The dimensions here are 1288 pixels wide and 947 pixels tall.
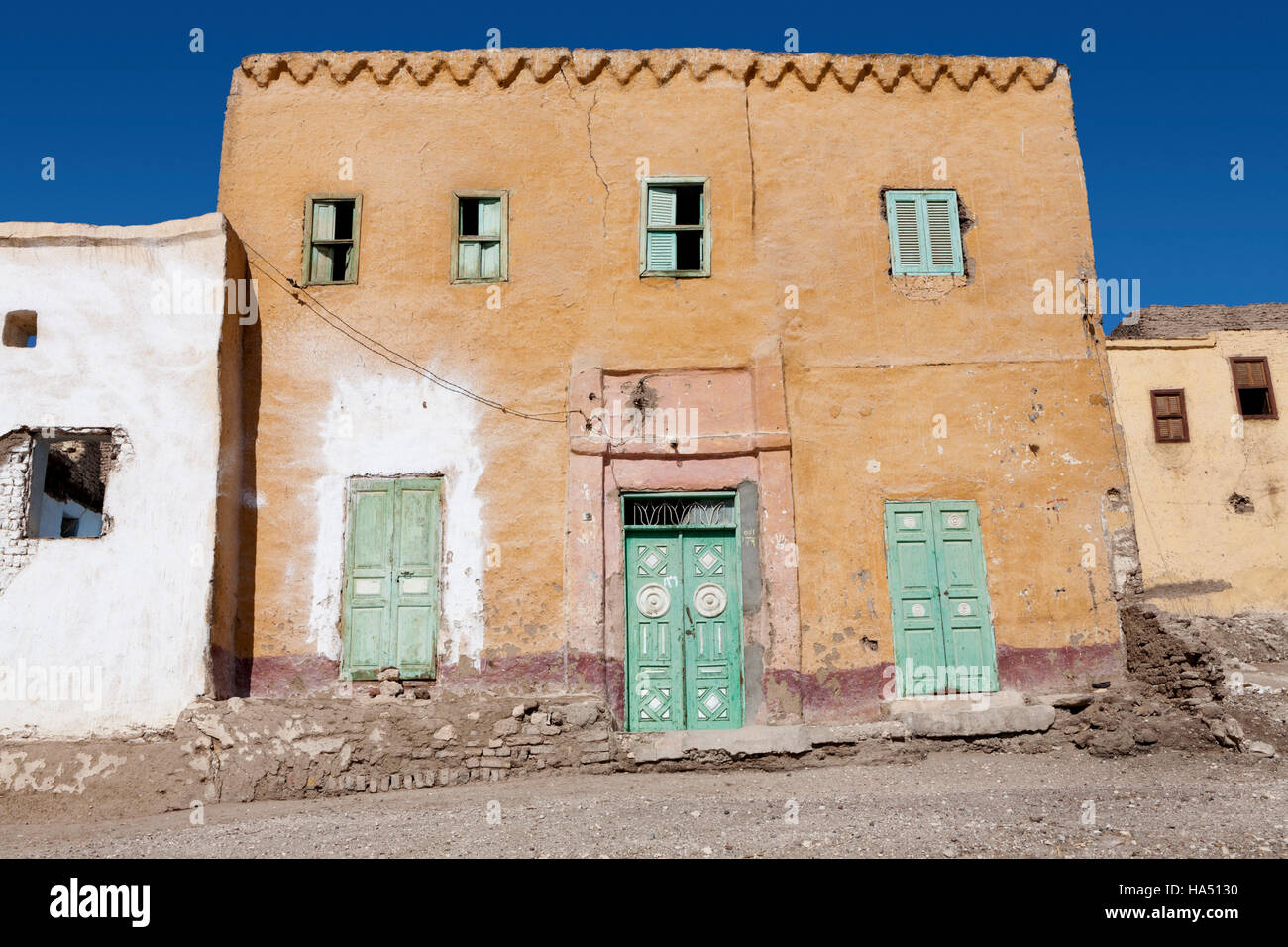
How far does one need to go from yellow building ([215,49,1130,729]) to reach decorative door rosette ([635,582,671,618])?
3 cm

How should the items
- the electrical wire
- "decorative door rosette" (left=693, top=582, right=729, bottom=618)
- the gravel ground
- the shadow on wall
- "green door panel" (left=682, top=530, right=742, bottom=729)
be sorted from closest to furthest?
1. the gravel ground
2. the shadow on wall
3. "green door panel" (left=682, top=530, right=742, bottom=729)
4. "decorative door rosette" (left=693, top=582, right=729, bottom=618)
5. the electrical wire

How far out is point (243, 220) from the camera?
1173 centimetres

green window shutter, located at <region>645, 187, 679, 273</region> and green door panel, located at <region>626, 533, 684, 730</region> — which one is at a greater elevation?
green window shutter, located at <region>645, 187, 679, 273</region>

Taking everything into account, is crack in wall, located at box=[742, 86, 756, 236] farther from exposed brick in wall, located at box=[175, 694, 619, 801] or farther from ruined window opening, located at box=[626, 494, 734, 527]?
exposed brick in wall, located at box=[175, 694, 619, 801]

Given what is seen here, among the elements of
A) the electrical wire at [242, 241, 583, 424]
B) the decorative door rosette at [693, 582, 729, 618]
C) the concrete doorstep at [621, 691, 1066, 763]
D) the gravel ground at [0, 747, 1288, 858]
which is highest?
the electrical wire at [242, 241, 583, 424]

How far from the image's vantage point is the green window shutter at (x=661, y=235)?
1177cm

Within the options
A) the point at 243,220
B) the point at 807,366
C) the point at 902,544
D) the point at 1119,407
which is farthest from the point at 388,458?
the point at 1119,407

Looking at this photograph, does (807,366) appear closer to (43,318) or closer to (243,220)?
(243,220)

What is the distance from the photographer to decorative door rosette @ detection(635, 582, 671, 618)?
429 inches

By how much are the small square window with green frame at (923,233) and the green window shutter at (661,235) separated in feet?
7.77

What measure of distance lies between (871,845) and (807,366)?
5.83m

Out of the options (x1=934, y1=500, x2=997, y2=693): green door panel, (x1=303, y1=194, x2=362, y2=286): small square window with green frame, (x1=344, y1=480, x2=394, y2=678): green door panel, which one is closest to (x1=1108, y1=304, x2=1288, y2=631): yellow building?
(x1=934, y1=500, x2=997, y2=693): green door panel

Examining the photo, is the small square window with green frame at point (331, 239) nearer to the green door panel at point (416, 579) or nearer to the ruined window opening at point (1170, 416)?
the green door panel at point (416, 579)
